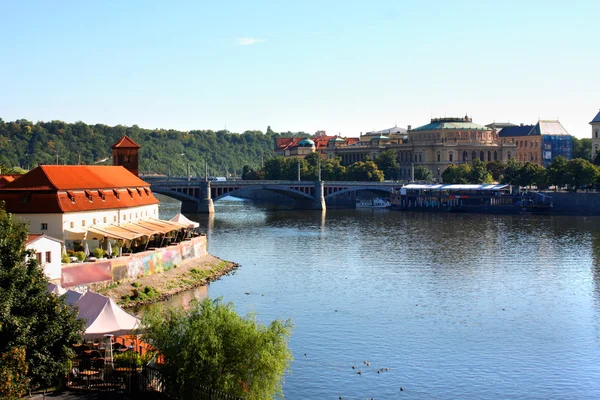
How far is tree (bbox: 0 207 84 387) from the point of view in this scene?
30156 mm

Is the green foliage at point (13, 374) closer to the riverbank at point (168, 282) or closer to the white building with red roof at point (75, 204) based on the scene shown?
the riverbank at point (168, 282)

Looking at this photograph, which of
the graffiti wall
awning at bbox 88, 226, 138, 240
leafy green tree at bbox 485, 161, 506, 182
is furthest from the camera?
leafy green tree at bbox 485, 161, 506, 182

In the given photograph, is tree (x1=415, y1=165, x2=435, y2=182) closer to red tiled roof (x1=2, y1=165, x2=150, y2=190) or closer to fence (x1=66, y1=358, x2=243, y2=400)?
red tiled roof (x1=2, y1=165, x2=150, y2=190)

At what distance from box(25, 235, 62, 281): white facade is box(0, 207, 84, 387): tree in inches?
537

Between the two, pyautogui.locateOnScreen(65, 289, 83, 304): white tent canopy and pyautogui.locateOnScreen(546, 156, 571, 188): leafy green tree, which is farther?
pyautogui.locateOnScreen(546, 156, 571, 188): leafy green tree

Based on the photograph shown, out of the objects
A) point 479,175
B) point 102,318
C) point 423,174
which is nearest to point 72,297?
point 102,318

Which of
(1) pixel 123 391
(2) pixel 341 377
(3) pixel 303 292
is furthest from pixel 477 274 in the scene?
(1) pixel 123 391

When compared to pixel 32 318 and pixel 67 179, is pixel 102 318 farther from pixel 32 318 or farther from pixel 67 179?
pixel 67 179

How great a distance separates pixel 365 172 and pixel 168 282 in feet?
420

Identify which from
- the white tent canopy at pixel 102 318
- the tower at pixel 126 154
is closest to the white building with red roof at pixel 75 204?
the tower at pixel 126 154

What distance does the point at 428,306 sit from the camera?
54875mm

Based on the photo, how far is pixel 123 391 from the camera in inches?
1223

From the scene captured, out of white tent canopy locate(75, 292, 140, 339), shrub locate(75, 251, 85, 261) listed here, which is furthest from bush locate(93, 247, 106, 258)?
white tent canopy locate(75, 292, 140, 339)

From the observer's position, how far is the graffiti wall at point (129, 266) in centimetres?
5062
